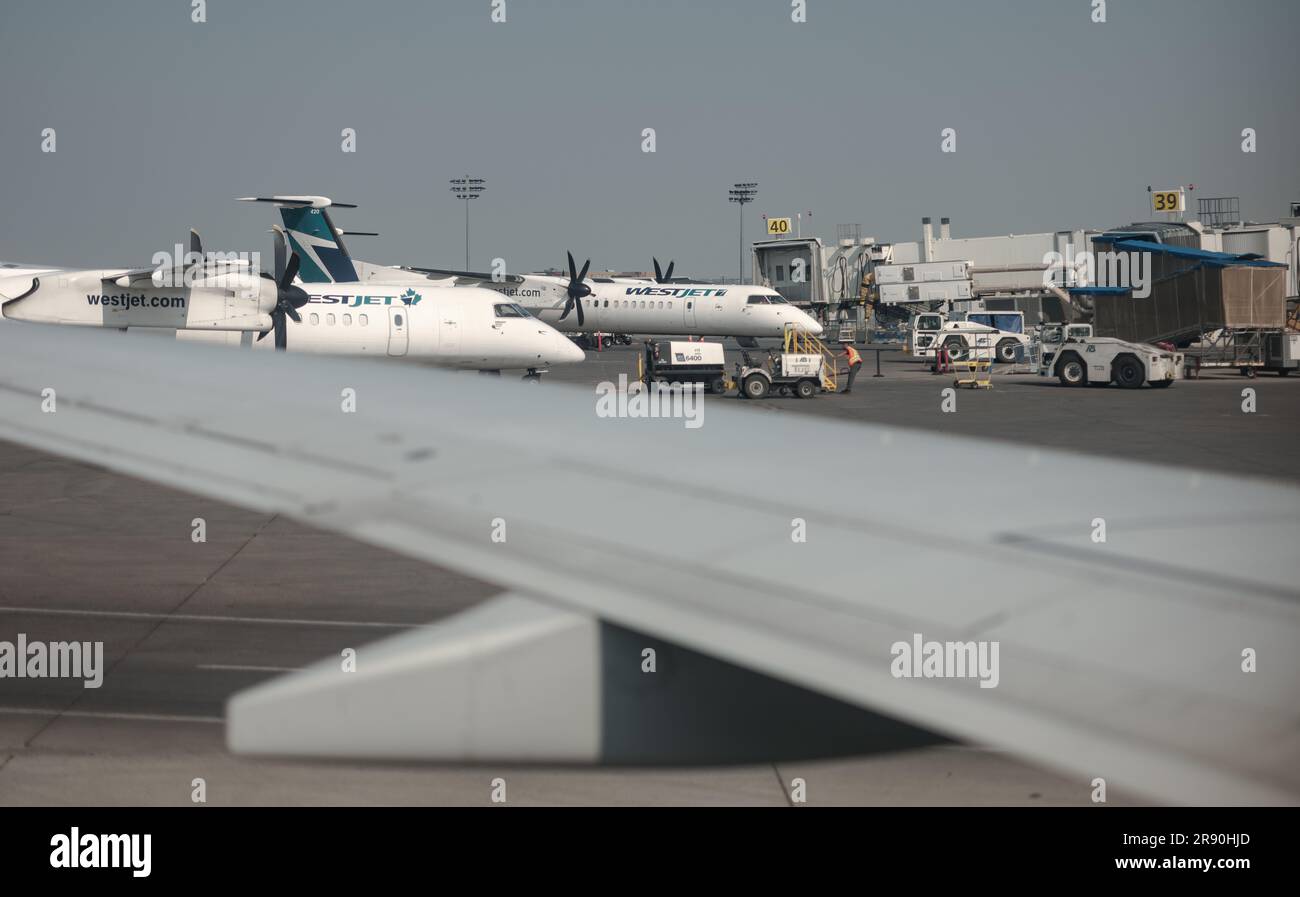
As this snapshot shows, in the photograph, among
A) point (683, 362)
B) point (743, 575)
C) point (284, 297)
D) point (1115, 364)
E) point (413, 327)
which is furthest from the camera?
point (1115, 364)

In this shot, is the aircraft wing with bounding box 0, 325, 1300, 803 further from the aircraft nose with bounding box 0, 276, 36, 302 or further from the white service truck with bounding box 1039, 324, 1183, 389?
the white service truck with bounding box 1039, 324, 1183, 389

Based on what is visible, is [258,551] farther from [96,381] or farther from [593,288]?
[593,288]

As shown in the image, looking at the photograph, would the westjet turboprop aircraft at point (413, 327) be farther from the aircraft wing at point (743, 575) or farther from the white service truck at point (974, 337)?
the white service truck at point (974, 337)

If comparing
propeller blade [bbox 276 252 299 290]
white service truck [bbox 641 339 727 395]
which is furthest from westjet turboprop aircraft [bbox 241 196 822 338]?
propeller blade [bbox 276 252 299 290]

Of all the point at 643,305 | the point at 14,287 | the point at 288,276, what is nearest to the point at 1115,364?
the point at 643,305

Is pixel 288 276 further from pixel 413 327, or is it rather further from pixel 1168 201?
pixel 1168 201

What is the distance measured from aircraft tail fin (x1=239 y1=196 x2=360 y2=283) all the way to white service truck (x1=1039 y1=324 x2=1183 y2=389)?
85.6 feet

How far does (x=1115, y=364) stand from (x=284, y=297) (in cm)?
2721

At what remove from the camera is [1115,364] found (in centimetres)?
4088

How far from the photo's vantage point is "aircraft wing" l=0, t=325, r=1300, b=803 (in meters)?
2.19

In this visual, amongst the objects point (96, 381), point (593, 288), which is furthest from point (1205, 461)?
point (593, 288)

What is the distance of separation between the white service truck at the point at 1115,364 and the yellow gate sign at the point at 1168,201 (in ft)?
165

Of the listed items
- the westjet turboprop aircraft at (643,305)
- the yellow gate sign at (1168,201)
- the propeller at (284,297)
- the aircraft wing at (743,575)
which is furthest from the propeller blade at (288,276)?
the yellow gate sign at (1168,201)

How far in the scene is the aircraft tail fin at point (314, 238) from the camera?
4228 centimetres
